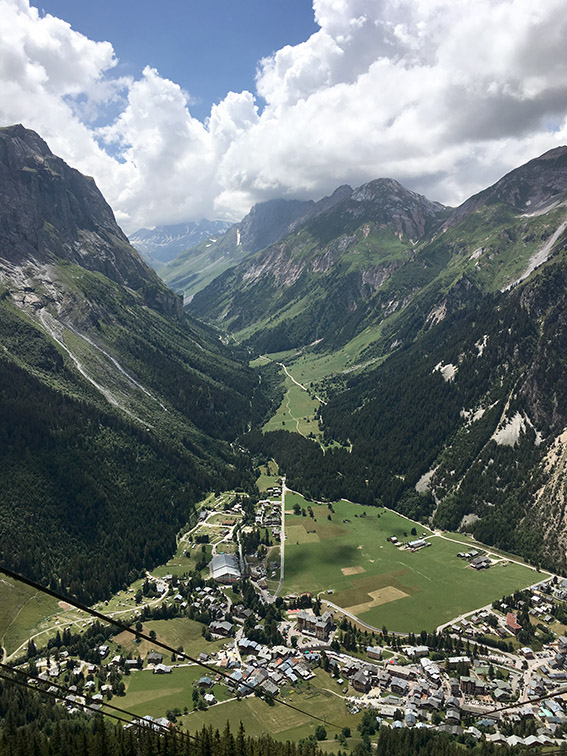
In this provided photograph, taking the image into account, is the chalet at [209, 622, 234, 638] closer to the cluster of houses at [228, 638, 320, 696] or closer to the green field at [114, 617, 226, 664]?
the green field at [114, 617, 226, 664]


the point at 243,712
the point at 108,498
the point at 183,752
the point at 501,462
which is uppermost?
the point at 501,462

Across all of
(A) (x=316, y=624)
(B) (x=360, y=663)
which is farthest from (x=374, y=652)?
(A) (x=316, y=624)

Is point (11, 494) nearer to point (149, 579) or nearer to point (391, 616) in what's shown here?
point (149, 579)

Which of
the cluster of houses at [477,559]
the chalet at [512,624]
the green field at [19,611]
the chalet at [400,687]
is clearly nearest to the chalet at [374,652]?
the chalet at [400,687]

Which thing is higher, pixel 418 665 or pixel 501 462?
pixel 501 462

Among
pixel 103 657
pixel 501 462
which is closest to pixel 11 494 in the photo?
pixel 103 657

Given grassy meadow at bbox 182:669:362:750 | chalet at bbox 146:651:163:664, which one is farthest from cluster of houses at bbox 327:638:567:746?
chalet at bbox 146:651:163:664

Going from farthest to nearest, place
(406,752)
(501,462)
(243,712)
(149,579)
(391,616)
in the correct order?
(501,462) → (149,579) → (391,616) → (243,712) → (406,752)
